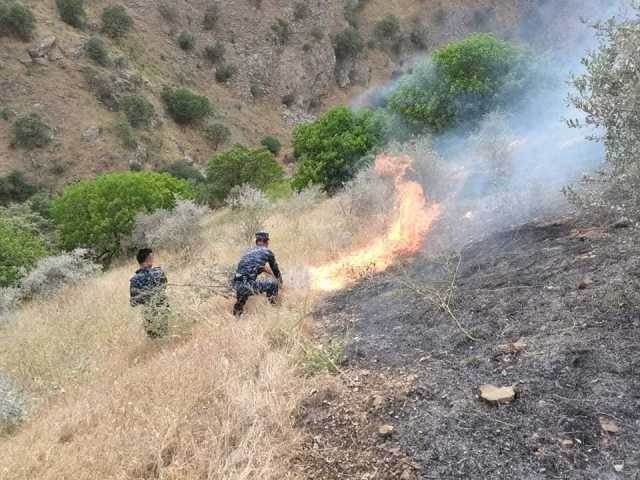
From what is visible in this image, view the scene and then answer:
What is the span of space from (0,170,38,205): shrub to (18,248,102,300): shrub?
52.8ft

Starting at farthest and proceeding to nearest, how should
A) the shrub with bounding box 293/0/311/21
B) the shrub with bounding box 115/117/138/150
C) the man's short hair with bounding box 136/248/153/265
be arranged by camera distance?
the shrub with bounding box 293/0/311/21 → the shrub with bounding box 115/117/138/150 → the man's short hair with bounding box 136/248/153/265

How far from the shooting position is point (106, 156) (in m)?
29.6

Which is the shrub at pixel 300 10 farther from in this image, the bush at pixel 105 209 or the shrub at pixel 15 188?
the bush at pixel 105 209

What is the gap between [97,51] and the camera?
32812 millimetres

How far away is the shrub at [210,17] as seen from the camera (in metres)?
42.4

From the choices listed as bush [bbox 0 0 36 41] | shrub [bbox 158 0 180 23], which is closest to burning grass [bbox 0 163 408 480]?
bush [bbox 0 0 36 41]

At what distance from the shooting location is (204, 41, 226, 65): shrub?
41.4 m

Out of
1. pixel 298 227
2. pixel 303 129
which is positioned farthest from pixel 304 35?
pixel 298 227

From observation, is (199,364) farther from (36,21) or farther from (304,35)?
(304,35)

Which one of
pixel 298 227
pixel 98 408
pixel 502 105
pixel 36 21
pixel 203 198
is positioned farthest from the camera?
pixel 36 21

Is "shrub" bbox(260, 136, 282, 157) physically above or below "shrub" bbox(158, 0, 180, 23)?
below

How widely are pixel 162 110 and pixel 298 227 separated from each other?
82.9 ft

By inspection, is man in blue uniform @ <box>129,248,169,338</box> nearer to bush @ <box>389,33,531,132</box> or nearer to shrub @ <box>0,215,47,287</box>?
shrub @ <box>0,215,47,287</box>

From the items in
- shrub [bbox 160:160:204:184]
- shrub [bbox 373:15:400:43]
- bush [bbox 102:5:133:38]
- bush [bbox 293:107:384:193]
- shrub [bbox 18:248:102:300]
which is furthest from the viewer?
shrub [bbox 373:15:400:43]
